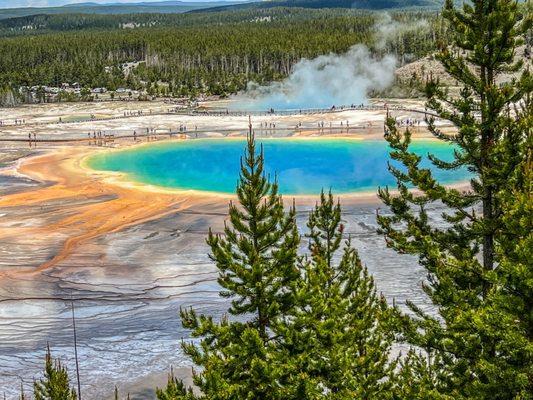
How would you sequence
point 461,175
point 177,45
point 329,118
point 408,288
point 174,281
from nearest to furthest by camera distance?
1. point 408,288
2. point 174,281
3. point 461,175
4. point 329,118
5. point 177,45

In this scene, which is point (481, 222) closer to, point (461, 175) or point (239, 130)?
point (461, 175)

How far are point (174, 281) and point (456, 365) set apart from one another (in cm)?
1871

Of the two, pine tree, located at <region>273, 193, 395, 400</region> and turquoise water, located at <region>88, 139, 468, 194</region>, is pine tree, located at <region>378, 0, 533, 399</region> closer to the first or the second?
pine tree, located at <region>273, 193, 395, 400</region>

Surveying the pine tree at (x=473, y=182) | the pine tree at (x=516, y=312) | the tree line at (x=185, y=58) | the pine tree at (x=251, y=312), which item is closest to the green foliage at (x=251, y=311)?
the pine tree at (x=251, y=312)

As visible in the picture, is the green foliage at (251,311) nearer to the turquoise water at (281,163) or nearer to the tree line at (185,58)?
the turquoise water at (281,163)

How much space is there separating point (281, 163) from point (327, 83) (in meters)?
58.4

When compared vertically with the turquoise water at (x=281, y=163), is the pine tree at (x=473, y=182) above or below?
above

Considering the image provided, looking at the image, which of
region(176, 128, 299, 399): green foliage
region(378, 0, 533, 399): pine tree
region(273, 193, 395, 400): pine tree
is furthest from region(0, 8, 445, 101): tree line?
region(378, 0, 533, 399): pine tree

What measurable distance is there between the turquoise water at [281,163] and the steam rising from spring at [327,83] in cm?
3338

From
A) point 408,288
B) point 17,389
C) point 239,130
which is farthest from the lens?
point 239,130

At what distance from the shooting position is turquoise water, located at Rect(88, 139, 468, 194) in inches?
1852

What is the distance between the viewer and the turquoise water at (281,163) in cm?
4703

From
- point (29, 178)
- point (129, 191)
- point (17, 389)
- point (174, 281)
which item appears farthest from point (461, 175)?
point (17, 389)

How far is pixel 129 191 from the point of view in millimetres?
44531
